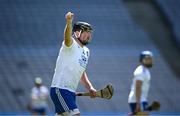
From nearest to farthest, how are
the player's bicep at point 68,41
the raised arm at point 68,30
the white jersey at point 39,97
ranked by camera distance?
the raised arm at point 68,30
the player's bicep at point 68,41
the white jersey at point 39,97

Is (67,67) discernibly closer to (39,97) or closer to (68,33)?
(68,33)

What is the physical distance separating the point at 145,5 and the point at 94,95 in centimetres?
1794

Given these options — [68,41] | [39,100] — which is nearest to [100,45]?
[39,100]

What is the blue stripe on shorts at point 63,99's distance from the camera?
8.74 metres

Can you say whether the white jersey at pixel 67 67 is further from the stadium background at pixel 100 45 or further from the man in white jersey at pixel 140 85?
the stadium background at pixel 100 45

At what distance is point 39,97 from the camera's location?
21109 millimetres

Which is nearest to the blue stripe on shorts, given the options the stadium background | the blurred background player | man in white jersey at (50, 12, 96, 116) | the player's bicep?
man in white jersey at (50, 12, 96, 116)

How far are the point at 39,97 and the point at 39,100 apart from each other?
0.56 feet

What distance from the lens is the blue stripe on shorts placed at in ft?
28.7

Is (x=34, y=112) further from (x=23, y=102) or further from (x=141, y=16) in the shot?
(x=141, y=16)

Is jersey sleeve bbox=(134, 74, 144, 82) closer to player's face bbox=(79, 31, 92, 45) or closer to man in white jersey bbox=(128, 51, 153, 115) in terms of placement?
man in white jersey bbox=(128, 51, 153, 115)

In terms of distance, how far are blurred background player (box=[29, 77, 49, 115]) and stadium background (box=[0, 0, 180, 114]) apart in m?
0.80

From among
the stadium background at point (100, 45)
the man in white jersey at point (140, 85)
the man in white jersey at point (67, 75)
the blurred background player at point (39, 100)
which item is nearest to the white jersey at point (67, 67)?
the man in white jersey at point (67, 75)

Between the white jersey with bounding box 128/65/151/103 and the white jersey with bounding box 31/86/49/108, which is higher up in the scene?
the white jersey with bounding box 128/65/151/103
